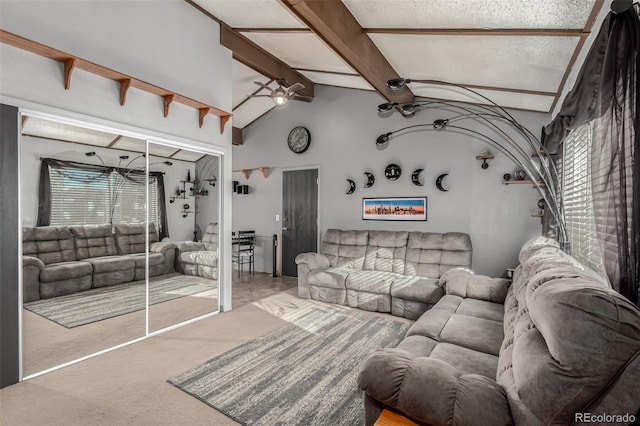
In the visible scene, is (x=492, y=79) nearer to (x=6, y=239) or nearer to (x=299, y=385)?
(x=299, y=385)

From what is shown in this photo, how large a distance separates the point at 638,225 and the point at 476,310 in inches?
71.3

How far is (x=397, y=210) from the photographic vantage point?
5016 mm

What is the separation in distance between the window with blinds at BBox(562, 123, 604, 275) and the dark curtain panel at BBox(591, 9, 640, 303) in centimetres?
76

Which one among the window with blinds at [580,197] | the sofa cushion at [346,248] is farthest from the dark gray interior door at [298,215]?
the window with blinds at [580,197]

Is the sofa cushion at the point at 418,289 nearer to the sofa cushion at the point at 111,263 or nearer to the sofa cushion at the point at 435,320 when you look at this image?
the sofa cushion at the point at 435,320

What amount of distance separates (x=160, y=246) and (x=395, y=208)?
3.49 meters

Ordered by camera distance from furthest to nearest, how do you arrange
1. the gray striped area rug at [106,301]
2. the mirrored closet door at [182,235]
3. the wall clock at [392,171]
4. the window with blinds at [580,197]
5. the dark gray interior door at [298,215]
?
the dark gray interior door at [298,215] < the wall clock at [392,171] < the mirrored closet door at [182,235] < the gray striped area rug at [106,301] < the window with blinds at [580,197]

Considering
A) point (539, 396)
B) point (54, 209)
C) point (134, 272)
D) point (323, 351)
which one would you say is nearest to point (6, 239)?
point (54, 209)

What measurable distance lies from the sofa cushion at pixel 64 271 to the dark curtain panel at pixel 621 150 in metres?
3.97

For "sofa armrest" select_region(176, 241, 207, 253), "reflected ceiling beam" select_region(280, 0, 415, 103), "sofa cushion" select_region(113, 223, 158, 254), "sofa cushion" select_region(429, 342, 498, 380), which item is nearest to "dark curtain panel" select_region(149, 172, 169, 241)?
"sofa cushion" select_region(113, 223, 158, 254)

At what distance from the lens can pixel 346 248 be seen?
198 inches

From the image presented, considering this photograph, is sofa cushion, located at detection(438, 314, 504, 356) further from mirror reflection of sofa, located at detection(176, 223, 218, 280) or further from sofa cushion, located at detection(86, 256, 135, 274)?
sofa cushion, located at detection(86, 256, 135, 274)

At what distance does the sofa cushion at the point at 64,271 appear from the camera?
2704 millimetres

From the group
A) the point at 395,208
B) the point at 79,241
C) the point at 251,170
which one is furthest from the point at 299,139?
the point at 79,241
